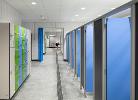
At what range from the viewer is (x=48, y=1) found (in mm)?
7473

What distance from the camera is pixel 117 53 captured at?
11.8 feet

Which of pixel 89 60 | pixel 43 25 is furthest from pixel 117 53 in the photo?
pixel 43 25

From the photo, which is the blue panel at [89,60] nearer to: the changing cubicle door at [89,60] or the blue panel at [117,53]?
the changing cubicle door at [89,60]

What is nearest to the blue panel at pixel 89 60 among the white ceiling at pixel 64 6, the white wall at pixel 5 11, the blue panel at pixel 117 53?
the blue panel at pixel 117 53

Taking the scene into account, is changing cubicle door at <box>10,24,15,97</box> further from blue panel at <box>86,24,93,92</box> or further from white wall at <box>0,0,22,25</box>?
white wall at <box>0,0,22,25</box>

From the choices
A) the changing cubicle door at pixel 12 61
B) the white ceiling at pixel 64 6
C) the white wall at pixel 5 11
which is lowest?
the changing cubicle door at pixel 12 61

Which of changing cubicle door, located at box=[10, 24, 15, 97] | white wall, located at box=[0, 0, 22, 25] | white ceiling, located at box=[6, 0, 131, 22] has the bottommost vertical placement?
changing cubicle door, located at box=[10, 24, 15, 97]

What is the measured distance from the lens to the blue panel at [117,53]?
3.51 metres

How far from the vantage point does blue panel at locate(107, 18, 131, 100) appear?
138 inches

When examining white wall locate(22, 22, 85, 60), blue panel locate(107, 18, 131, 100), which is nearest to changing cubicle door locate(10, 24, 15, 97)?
blue panel locate(107, 18, 131, 100)

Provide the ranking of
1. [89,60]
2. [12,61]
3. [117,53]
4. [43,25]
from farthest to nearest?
[43,25] → [89,60] → [12,61] → [117,53]

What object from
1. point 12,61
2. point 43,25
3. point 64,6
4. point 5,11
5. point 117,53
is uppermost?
point 64,6

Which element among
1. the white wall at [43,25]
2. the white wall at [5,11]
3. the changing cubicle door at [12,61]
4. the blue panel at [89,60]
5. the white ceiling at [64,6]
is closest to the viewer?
the changing cubicle door at [12,61]

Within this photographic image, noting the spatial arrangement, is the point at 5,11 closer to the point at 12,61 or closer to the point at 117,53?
the point at 12,61
